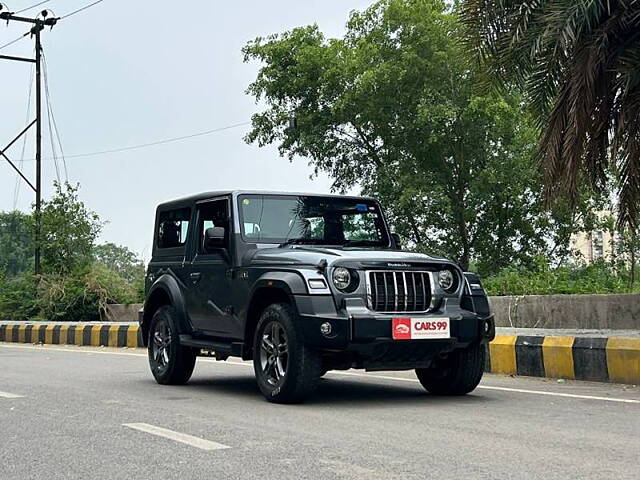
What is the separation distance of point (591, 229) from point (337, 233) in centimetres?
2172

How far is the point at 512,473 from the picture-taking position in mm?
5340

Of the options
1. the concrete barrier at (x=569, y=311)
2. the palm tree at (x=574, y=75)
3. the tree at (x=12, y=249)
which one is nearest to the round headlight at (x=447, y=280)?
the palm tree at (x=574, y=75)

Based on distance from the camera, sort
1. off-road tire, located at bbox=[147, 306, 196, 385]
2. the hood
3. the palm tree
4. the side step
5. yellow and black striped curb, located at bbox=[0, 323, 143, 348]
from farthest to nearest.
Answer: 1. yellow and black striped curb, located at bbox=[0, 323, 143, 348]
2. the palm tree
3. off-road tire, located at bbox=[147, 306, 196, 385]
4. the side step
5. the hood

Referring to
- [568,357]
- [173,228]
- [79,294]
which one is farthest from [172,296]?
[79,294]

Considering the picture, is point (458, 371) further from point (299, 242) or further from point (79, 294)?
point (79, 294)

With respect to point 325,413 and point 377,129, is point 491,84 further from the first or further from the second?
point 377,129

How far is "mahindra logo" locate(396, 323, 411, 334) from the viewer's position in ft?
26.6

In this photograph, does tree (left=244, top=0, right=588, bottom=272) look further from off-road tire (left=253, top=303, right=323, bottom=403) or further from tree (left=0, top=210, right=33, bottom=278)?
tree (left=0, top=210, right=33, bottom=278)

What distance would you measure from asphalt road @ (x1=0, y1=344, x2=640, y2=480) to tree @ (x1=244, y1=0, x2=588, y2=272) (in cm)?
1907

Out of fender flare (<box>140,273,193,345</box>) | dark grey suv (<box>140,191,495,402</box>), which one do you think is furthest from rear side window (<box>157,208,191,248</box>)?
fender flare (<box>140,273,193,345</box>)

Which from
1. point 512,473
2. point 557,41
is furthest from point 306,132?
point 512,473

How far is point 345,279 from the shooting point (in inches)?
324

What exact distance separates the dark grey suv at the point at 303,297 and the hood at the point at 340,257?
13 mm

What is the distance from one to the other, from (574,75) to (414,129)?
1884 centimetres
